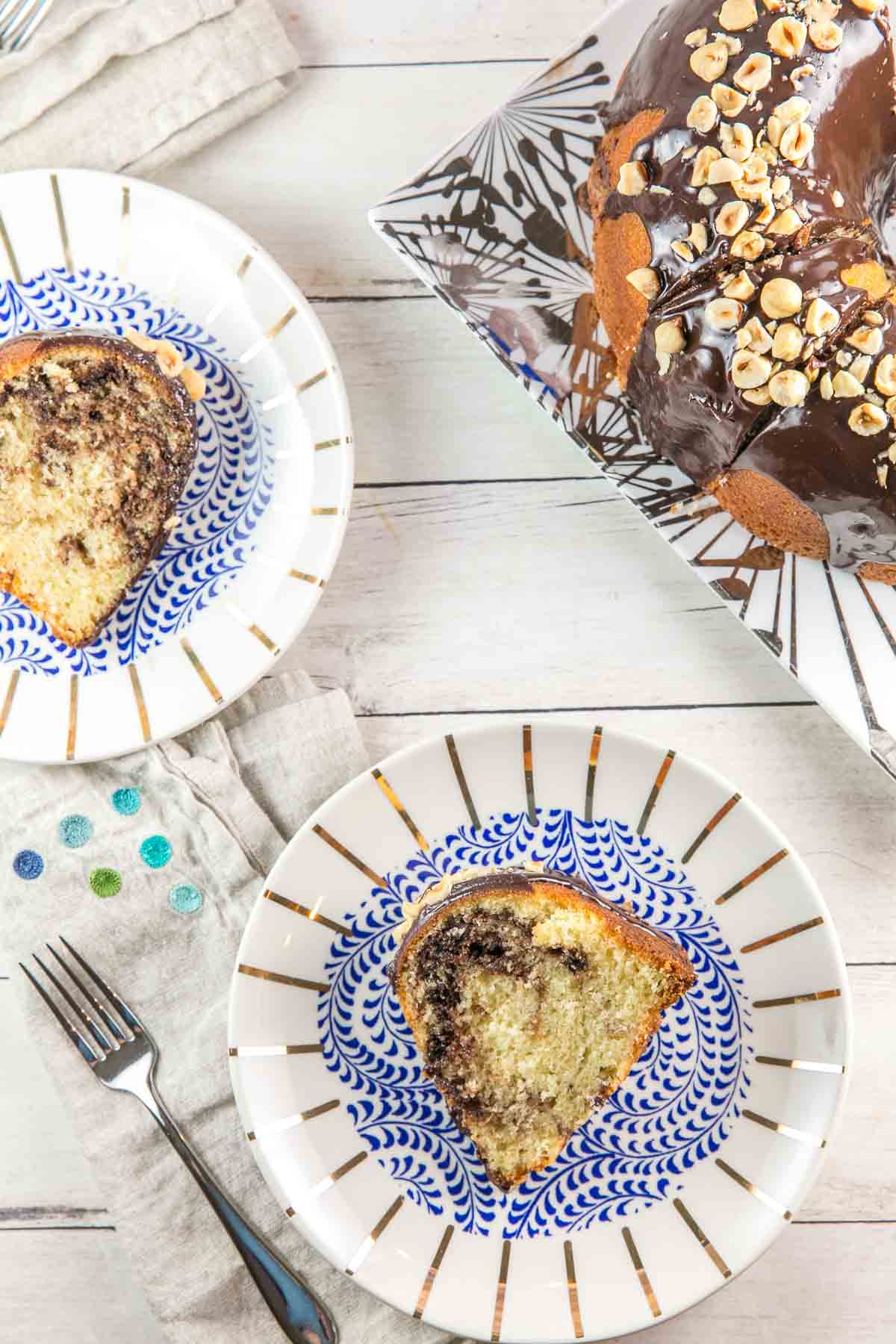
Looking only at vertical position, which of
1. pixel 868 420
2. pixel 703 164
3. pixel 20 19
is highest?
pixel 20 19

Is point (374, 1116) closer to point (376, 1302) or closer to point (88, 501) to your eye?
point (376, 1302)

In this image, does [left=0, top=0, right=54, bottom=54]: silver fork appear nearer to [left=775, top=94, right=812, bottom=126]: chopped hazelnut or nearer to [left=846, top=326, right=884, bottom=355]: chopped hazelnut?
[left=775, top=94, right=812, bottom=126]: chopped hazelnut

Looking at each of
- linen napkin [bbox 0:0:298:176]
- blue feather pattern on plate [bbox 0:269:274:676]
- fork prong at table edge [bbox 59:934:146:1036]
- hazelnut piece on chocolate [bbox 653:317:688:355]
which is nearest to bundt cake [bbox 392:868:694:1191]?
fork prong at table edge [bbox 59:934:146:1036]

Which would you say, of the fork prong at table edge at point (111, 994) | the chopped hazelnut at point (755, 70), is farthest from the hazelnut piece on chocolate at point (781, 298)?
→ the fork prong at table edge at point (111, 994)

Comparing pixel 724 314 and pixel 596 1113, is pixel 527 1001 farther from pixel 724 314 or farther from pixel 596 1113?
pixel 724 314

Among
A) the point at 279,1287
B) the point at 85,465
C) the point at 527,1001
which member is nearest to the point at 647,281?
the point at 85,465

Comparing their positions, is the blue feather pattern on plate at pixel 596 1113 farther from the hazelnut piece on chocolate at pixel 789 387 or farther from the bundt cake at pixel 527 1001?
the hazelnut piece on chocolate at pixel 789 387

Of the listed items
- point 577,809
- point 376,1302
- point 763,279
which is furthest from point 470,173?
point 376,1302
